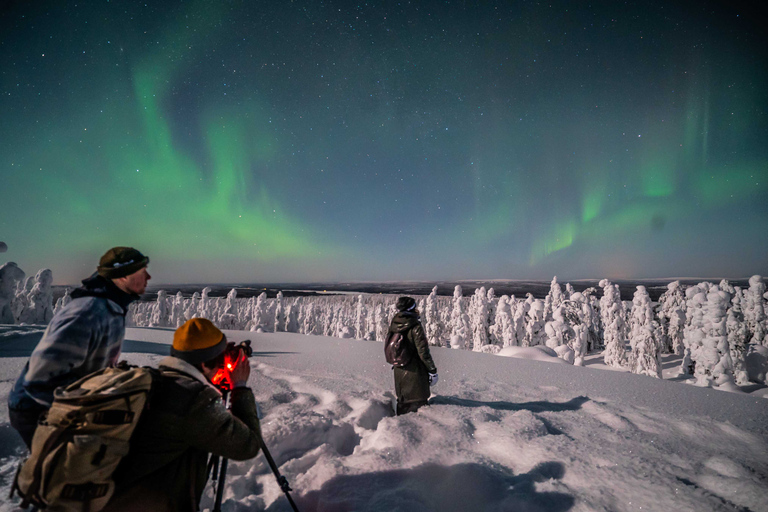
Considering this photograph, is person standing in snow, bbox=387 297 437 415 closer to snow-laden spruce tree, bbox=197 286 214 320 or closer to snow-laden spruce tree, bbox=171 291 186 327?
snow-laden spruce tree, bbox=197 286 214 320

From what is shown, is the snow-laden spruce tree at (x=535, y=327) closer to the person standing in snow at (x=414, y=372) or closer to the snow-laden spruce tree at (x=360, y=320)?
the snow-laden spruce tree at (x=360, y=320)

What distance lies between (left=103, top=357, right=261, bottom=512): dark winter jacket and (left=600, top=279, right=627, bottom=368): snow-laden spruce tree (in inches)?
1445

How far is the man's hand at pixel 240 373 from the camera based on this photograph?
2.03m

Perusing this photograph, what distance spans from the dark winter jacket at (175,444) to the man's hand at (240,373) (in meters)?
0.36

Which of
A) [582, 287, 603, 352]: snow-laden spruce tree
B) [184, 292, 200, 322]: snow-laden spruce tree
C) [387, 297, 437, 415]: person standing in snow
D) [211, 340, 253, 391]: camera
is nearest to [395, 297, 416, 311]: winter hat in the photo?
[387, 297, 437, 415]: person standing in snow

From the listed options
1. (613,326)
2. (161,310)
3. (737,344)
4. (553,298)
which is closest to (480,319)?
(553,298)

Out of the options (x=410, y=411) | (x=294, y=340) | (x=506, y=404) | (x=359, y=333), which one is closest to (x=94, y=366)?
(x=410, y=411)

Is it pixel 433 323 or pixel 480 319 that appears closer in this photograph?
pixel 480 319

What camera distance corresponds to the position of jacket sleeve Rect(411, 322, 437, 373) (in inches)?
172

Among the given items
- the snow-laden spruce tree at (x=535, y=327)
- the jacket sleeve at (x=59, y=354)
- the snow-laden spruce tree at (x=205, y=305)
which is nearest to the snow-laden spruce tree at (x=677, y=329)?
the snow-laden spruce tree at (x=535, y=327)

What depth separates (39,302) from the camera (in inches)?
806

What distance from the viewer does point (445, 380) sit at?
6.09 metres

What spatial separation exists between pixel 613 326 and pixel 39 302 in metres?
50.2

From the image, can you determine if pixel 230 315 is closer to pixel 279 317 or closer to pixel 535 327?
pixel 279 317
